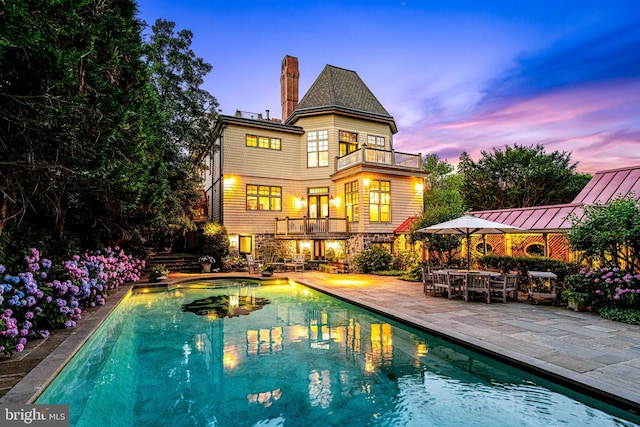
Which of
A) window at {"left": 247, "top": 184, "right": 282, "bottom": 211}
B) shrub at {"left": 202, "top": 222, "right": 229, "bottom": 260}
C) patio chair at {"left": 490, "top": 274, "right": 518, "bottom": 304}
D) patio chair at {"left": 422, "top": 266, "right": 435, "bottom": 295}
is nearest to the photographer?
patio chair at {"left": 490, "top": 274, "right": 518, "bottom": 304}

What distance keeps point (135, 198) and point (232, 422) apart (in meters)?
6.66

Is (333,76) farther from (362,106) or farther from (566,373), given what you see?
(566,373)

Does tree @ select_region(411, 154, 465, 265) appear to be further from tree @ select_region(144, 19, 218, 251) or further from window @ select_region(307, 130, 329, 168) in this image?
tree @ select_region(144, 19, 218, 251)

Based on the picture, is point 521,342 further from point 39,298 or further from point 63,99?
point 39,298

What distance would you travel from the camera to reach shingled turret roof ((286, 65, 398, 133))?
17.4 metres

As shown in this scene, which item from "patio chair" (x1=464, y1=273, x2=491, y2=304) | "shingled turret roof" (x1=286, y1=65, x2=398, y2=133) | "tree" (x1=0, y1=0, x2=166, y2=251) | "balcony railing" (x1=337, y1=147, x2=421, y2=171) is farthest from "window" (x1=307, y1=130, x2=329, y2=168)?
"tree" (x1=0, y1=0, x2=166, y2=251)

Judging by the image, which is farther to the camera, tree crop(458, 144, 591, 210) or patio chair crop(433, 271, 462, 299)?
tree crop(458, 144, 591, 210)

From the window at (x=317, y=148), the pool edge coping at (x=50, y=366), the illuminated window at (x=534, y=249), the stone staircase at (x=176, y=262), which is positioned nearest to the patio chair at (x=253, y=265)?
the stone staircase at (x=176, y=262)

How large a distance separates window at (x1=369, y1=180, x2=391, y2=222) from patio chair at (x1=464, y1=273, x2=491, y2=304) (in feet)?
23.6

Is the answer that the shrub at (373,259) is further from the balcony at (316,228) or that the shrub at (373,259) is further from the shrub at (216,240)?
the shrub at (216,240)

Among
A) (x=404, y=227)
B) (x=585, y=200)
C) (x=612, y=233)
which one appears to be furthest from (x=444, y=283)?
(x=404, y=227)

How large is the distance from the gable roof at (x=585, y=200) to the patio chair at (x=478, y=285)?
301 centimetres

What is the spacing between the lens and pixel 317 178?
17844 millimetres

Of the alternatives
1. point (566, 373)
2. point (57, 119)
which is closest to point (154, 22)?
point (57, 119)
